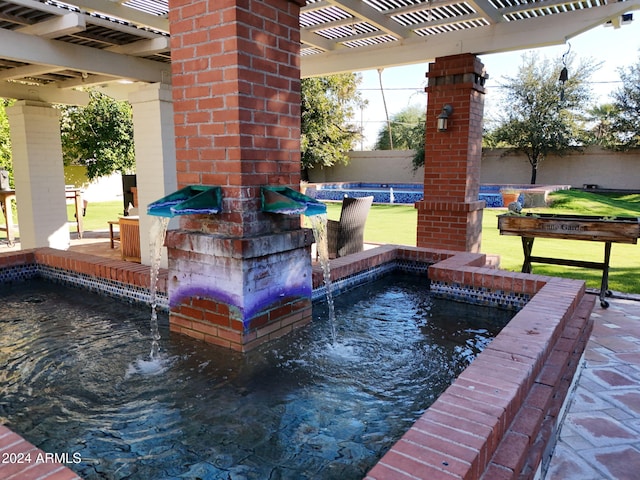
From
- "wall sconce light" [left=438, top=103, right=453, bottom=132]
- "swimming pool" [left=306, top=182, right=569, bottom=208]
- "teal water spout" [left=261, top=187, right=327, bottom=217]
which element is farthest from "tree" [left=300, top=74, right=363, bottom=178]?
"teal water spout" [left=261, top=187, right=327, bottom=217]

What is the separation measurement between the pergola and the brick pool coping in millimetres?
2494

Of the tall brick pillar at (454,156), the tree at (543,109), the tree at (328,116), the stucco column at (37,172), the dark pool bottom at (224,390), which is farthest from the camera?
the tree at (543,109)

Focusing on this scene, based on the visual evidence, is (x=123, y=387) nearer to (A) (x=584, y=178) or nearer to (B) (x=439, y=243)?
(B) (x=439, y=243)

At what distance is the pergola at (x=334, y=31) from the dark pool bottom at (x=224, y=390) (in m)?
2.62

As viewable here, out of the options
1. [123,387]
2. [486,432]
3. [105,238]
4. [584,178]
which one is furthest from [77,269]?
[584,178]

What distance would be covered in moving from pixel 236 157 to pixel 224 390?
3.86 ft

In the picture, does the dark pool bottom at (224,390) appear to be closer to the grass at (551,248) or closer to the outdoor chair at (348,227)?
the outdoor chair at (348,227)

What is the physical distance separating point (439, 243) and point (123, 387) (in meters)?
4.22

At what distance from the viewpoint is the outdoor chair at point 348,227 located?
5.59 meters

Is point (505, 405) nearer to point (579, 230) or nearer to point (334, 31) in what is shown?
point (579, 230)

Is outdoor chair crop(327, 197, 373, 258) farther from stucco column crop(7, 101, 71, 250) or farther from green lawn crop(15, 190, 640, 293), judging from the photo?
stucco column crop(7, 101, 71, 250)

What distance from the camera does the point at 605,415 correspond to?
2.70 metres

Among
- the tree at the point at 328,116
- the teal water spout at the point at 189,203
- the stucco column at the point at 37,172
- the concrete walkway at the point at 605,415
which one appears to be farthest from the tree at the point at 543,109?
the teal water spout at the point at 189,203

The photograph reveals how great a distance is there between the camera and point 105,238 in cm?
874
